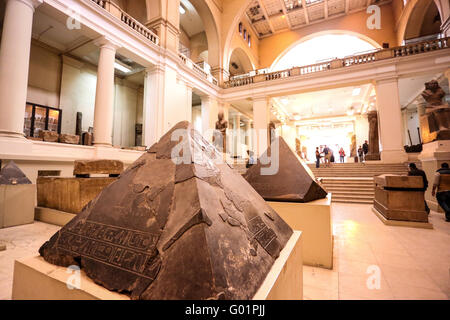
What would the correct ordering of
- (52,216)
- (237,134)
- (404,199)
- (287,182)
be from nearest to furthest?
(287,182) → (52,216) → (404,199) → (237,134)

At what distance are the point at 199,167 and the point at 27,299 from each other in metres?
1.04

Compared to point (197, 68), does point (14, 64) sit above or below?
below

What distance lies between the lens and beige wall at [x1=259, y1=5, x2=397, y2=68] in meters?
16.9

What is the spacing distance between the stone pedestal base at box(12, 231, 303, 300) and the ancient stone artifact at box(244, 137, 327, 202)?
167cm

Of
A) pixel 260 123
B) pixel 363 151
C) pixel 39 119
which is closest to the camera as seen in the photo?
pixel 39 119

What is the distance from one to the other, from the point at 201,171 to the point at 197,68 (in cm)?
1412

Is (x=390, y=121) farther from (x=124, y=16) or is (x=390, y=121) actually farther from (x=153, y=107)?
(x=124, y=16)

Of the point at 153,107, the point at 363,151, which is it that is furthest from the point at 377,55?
the point at 153,107

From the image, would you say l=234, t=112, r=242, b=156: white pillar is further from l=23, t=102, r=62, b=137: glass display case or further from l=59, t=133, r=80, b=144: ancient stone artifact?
l=59, t=133, r=80, b=144: ancient stone artifact

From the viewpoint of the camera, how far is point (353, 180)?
29.8ft

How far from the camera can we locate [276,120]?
21109mm

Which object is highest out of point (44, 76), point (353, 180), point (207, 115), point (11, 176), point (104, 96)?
point (44, 76)

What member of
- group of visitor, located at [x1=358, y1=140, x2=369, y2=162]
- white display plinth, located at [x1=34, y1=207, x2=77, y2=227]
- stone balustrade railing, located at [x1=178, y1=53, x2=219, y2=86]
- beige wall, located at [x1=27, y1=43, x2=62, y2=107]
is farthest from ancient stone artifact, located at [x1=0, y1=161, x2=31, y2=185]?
group of visitor, located at [x1=358, y1=140, x2=369, y2=162]

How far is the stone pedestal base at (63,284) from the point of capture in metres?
0.79
